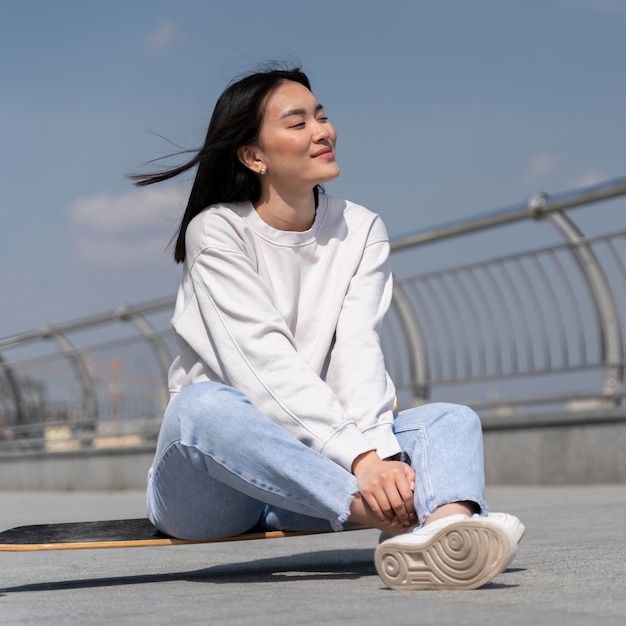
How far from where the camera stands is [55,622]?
2.04m

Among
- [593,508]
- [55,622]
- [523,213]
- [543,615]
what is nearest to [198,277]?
[55,622]

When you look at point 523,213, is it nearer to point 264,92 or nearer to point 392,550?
point 264,92

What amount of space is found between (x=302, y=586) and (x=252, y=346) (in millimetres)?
535

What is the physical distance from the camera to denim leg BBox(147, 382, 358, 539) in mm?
2416

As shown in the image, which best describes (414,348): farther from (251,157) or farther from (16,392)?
(16,392)

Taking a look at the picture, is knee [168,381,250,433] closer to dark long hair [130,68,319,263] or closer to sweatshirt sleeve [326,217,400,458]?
sweatshirt sleeve [326,217,400,458]

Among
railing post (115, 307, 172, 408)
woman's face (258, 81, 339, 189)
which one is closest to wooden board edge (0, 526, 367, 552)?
woman's face (258, 81, 339, 189)

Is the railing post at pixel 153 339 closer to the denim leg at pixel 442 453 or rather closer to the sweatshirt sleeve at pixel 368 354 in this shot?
the sweatshirt sleeve at pixel 368 354

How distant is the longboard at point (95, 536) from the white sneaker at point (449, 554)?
1.21 ft

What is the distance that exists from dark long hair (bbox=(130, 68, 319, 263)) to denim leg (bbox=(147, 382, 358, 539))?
0.59m

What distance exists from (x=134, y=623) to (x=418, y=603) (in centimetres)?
49

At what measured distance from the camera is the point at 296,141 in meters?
2.92

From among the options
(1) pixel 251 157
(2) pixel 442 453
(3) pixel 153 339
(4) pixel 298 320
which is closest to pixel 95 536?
(4) pixel 298 320

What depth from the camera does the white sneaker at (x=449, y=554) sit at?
2.15 m
